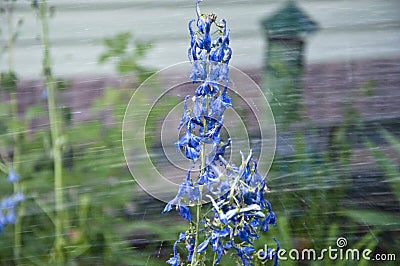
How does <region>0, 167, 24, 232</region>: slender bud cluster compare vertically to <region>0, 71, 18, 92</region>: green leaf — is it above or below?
below

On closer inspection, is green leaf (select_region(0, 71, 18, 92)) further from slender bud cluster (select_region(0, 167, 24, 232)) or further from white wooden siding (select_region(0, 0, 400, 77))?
slender bud cluster (select_region(0, 167, 24, 232))

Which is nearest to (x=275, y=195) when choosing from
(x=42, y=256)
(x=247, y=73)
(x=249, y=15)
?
(x=247, y=73)

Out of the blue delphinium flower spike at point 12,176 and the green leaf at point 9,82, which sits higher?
the green leaf at point 9,82

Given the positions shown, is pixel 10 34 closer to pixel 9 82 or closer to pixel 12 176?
pixel 9 82

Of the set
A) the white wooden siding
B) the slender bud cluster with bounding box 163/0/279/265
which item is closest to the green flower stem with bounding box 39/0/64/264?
the white wooden siding

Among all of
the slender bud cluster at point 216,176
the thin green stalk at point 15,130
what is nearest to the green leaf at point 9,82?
the thin green stalk at point 15,130

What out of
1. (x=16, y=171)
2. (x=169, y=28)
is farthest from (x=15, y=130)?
(x=169, y=28)

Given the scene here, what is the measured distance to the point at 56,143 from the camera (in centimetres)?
156

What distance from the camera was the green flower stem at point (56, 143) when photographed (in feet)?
5.09

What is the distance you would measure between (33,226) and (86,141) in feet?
0.78

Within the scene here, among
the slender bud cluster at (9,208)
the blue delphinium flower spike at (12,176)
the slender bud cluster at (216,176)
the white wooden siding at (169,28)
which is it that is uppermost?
the white wooden siding at (169,28)

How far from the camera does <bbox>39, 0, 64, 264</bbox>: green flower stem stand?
5.09 ft

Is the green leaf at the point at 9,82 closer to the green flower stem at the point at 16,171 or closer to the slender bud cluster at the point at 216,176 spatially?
the green flower stem at the point at 16,171

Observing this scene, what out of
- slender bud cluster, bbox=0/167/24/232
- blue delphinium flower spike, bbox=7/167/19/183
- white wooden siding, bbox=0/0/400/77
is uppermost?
white wooden siding, bbox=0/0/400/77
